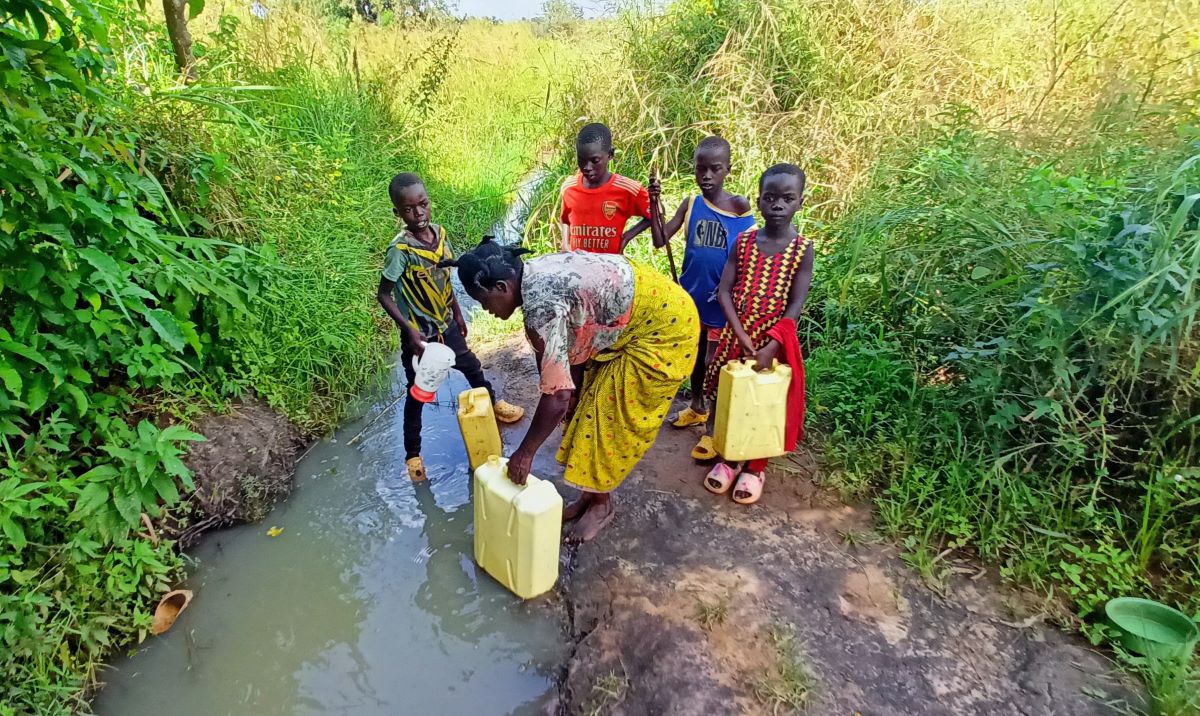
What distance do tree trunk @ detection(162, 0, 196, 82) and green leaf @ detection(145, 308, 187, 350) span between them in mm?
1991

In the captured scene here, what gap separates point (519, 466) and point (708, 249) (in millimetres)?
1480

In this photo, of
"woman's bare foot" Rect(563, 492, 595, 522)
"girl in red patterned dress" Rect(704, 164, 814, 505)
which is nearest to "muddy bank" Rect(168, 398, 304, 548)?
"woman's bare foot" Rect(563, 492, 595, 522)

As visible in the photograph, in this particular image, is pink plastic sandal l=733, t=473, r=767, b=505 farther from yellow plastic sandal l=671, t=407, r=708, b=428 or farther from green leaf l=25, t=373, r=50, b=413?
green leaf l=25, t=373, r=50, b=413

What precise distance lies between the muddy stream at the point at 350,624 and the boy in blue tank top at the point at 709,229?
1303 mm

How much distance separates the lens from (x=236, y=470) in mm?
2803

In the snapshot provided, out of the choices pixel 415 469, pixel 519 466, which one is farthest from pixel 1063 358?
pixel 415 469

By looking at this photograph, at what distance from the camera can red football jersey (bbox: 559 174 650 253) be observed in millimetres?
3094

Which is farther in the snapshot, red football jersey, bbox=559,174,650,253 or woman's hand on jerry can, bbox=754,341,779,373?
red football jersey, bbox=559,174,650,253

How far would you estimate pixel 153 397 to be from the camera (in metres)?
2.77

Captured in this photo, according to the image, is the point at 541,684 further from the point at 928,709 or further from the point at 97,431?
the point at 97,431

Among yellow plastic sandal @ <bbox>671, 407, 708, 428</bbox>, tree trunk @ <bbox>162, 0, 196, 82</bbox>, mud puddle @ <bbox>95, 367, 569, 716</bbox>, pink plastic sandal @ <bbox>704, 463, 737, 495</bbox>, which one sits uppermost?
tree trunk @ <bbox>162, 0, 196, 82</bbox>

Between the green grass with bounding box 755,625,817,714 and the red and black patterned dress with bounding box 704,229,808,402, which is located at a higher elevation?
the red and black patterned dress with bounding box 704,229,808,402

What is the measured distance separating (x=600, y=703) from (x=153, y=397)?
8.07 ft

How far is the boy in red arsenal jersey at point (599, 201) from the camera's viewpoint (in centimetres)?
300
